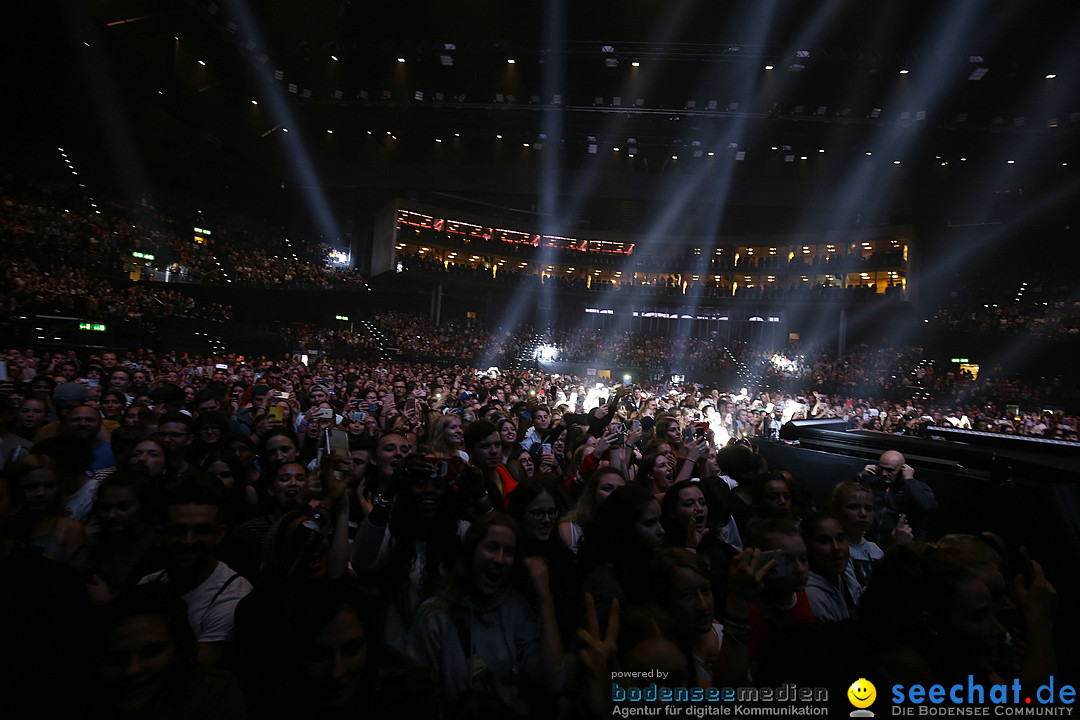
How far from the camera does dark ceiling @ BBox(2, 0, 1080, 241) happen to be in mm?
22359

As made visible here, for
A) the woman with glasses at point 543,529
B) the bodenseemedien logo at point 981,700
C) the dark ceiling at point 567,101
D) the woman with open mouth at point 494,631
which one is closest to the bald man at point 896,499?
the bodenseemedien logo at point 981,700

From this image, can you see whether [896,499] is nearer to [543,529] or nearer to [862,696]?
[862,696]

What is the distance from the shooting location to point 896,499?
170 inches

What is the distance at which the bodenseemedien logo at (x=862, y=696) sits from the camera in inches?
68.5

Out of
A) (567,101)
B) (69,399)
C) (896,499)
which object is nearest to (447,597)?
(896,499)

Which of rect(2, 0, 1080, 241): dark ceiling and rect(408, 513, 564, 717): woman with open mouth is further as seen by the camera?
rect(2, 0, 1080, 241): dark ceiling

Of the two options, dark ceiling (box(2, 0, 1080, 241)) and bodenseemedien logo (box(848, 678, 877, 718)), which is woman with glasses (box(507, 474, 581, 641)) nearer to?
bodenseemedien logo (box(848, 678, 877, 718))

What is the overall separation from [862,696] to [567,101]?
3196 cm

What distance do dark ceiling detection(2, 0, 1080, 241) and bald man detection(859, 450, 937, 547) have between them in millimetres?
25008

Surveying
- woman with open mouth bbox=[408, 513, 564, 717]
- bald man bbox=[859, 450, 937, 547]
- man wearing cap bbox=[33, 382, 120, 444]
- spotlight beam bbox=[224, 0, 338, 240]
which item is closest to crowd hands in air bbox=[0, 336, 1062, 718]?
woman with open mouth bbox=[408, 513, 564, 717]

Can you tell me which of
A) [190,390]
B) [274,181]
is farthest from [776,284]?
[190,390]

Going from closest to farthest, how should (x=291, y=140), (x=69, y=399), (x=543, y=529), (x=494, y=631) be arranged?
1. (x=494, y=631)
2. (x=543, y=529)
3. (x=69, y=399)
4. (x=291, y=140)

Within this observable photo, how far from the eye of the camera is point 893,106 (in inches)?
1052

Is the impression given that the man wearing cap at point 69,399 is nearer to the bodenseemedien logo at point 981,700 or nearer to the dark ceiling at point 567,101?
the bodenseemedien logo at point 981,700
